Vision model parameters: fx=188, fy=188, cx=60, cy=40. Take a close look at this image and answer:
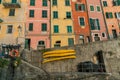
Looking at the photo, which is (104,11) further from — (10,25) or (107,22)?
(10,25)

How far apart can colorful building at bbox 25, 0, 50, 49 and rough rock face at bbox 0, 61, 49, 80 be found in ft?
43.8

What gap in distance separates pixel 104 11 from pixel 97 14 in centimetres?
188

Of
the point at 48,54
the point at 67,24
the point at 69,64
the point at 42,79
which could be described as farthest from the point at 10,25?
the point at 42,79

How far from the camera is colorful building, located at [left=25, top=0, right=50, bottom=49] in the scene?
3528 centimetres

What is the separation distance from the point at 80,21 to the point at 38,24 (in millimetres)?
8651

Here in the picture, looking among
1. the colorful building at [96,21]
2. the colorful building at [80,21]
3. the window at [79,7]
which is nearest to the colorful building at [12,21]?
the colorful building at [80,21]

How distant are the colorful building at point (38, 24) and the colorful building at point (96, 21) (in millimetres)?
8988

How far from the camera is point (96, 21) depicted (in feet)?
129

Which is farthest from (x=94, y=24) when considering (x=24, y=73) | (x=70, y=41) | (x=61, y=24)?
(x=24, y=73)

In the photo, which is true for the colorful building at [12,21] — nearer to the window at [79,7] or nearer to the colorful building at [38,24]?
the colorful building at [38,24]

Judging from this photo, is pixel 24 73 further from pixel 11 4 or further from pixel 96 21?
pixel 96 21

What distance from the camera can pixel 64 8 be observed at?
3934cm

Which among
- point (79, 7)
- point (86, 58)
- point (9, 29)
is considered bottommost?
point (86, 58)

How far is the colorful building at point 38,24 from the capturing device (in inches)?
1389
